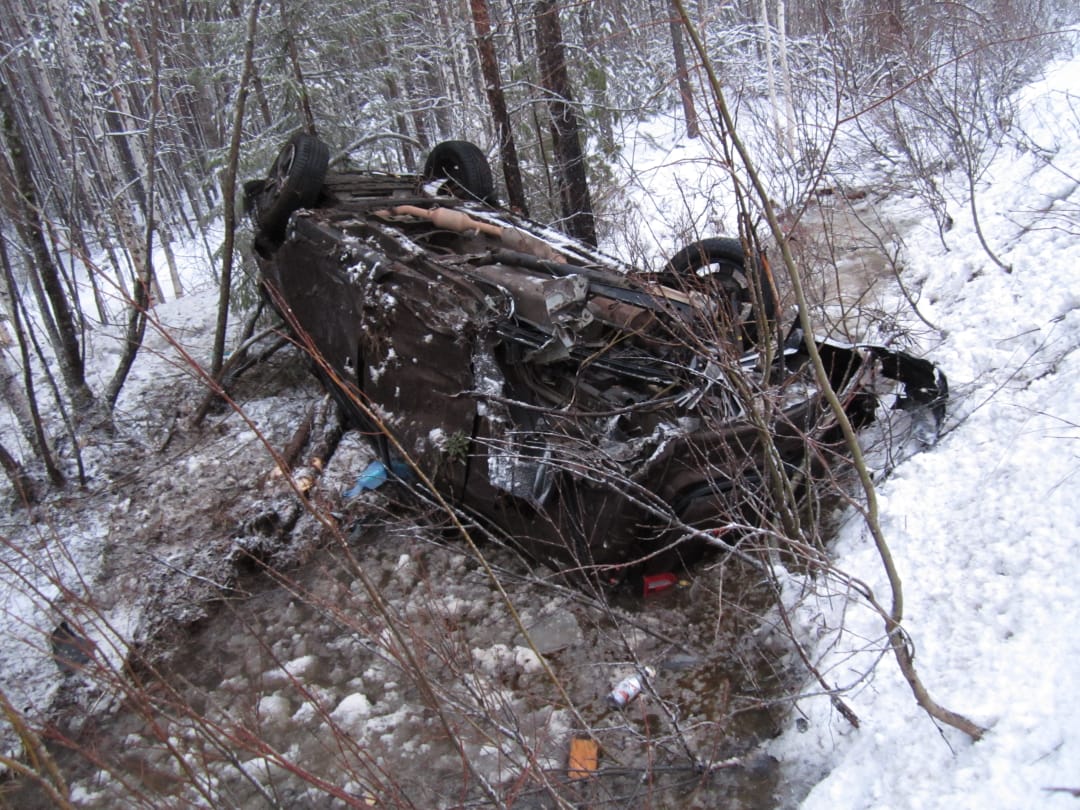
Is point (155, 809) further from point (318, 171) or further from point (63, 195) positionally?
point (63, 195)

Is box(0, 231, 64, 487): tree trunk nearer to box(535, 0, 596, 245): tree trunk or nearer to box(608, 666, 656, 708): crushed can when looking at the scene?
box(608, 666, 656, 708): crushed can

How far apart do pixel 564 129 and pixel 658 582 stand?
5.51 m

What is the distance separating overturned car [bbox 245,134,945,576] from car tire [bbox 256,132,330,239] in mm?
428

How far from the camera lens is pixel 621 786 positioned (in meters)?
2.76

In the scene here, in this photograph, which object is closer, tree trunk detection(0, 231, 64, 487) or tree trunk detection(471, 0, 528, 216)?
tree trunk detection(0, 231, 64, 487)

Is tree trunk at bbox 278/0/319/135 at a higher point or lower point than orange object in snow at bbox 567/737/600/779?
higher

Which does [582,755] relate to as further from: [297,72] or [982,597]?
[297,72]

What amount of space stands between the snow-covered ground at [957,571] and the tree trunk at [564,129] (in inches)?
144

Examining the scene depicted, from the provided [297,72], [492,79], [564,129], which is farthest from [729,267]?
[297,72]

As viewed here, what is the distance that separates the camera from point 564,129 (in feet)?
24.5

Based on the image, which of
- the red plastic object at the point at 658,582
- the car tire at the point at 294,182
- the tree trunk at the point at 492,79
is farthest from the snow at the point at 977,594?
the tree trunk at the point at 492,79

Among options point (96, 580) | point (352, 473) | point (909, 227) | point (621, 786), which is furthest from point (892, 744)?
point (909, 227)

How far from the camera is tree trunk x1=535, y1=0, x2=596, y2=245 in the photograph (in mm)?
6984

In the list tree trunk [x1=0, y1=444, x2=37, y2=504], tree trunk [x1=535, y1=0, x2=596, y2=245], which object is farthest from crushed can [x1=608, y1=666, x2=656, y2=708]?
tree trunk [x1=535, y1=0, x2=596, y2=245]
